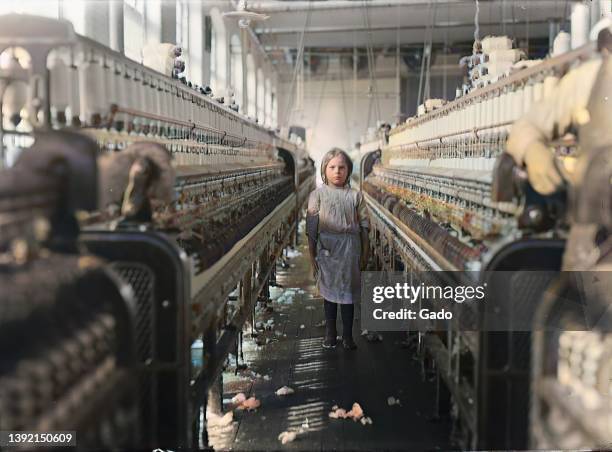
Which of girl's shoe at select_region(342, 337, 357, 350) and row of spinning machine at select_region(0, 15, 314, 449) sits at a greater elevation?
row of spinning machine at select_region(0, 15, 314, 449)

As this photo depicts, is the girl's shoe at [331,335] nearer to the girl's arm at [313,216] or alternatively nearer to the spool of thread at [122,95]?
the girl's arm at [313,216]

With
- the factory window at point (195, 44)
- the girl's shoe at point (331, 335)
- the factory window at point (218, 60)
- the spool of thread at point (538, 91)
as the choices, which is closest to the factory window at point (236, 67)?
the factory window at point (218, 60)

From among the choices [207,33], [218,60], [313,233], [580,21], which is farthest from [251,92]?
[580,21]

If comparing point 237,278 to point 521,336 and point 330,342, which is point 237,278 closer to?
point 330,342

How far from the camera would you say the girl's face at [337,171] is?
14.0 feet

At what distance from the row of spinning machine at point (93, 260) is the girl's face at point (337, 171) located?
1.55 m

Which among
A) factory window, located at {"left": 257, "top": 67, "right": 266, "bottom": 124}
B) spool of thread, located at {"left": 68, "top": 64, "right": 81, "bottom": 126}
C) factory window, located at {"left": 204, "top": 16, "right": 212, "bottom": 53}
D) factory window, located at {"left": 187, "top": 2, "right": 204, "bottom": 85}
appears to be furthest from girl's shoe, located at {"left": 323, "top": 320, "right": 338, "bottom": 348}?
factory window, located at {"left": 257, "top": 67, "right": 266, "bottom": 124}

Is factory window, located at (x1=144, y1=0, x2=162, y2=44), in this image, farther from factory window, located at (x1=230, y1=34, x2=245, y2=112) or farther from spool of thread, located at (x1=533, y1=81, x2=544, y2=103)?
spool of thread, located at (x1=533, y1=81, x2=544, y2=103)

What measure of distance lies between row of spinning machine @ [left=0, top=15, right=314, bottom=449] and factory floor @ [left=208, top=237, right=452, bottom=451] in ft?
1.50

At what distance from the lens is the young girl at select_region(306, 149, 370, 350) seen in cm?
430

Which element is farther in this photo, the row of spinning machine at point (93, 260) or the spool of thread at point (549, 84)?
the spool of thread at point (549, 84)

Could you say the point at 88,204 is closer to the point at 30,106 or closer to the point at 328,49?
the point at 30,106

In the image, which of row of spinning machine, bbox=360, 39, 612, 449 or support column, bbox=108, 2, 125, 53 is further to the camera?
support column, bbox=108, 2, 125, 53

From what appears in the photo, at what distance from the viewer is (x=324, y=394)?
3553 mm
